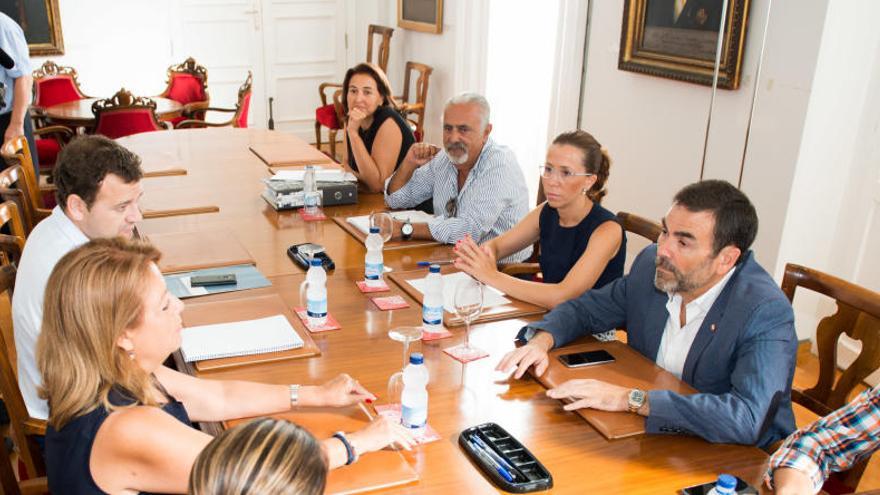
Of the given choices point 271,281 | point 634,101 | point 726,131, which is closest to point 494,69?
point 634,101

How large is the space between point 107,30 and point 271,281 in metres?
5.60

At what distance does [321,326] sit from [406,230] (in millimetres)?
906

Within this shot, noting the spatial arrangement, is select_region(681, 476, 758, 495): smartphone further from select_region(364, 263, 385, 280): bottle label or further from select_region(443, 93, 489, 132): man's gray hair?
select_region(443, 93, 489, 132): man's gray hair

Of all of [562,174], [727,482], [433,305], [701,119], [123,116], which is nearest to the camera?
[727,482]

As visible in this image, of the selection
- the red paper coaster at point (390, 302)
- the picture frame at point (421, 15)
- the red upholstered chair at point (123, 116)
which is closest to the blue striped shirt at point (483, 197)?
the red paper coaster at point (390, 302)

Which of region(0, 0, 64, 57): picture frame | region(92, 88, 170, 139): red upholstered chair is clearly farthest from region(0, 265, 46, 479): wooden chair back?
region(0, 0, 64, 57): picture frame

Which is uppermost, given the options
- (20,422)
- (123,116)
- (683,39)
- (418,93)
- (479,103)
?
(683,39)

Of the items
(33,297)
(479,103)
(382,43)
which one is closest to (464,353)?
(33,297)

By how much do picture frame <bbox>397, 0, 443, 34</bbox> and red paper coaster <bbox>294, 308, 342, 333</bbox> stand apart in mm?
4735

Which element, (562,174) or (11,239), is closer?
(11,239)

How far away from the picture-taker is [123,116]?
523 cm

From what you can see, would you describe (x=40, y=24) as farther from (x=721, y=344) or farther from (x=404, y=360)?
(x=721, y=344)

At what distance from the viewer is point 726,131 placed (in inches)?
150

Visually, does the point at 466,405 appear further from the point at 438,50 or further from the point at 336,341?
the point at 438,50
